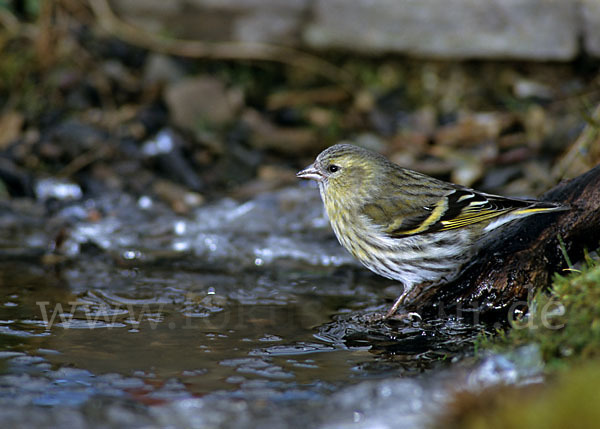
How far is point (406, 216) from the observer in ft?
15.8

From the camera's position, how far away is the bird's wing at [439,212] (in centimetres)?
452

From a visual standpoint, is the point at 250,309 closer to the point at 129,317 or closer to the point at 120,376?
the point at 129,317

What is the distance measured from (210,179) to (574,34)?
3961mm

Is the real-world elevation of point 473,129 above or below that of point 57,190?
above

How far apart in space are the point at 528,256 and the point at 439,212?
68 centimetres

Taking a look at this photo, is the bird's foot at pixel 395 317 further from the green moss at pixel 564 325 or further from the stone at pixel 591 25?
the stone at pixel 591 25

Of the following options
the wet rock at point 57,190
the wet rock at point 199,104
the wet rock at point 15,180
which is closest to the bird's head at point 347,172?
the wet rock at point 57,190

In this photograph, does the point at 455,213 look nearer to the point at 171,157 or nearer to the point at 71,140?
the point at 171,157

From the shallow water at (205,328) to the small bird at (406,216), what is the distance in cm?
38

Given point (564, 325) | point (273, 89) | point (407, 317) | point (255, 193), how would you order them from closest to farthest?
point (564, 325) → point (407, 317) → point (255, 193) → point (273, 89)

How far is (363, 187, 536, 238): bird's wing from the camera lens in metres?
4.52

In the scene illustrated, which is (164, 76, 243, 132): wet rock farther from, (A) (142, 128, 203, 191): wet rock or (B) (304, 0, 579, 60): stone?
(B) (304, 0, 579, 60): stone

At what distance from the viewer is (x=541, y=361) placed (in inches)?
117

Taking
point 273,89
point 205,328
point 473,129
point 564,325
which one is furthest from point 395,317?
point 273,89
